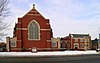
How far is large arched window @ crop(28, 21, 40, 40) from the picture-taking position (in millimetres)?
81938

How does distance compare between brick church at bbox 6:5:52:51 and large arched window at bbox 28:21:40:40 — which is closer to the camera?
brick church at bbox 6:5:52:51

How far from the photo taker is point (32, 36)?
269 feet

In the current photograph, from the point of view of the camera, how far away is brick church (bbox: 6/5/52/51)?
80.8m

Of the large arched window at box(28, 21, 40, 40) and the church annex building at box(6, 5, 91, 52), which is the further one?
the large arched window at box(28, 21, 40, 40)

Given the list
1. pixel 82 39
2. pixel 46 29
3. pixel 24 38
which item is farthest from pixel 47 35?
pixel 82 39

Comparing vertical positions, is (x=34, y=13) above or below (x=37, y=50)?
above

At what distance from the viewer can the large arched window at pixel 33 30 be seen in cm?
8194

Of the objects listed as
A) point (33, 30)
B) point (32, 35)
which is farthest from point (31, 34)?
point (33, 30)

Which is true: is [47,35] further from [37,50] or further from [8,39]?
[8,39]

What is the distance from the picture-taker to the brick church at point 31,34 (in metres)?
80.8

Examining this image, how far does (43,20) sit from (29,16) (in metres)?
4.48

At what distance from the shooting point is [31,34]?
82.0 metres

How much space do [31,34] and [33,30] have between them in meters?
1.41

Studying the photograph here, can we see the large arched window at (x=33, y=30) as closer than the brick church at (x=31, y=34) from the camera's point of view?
No
